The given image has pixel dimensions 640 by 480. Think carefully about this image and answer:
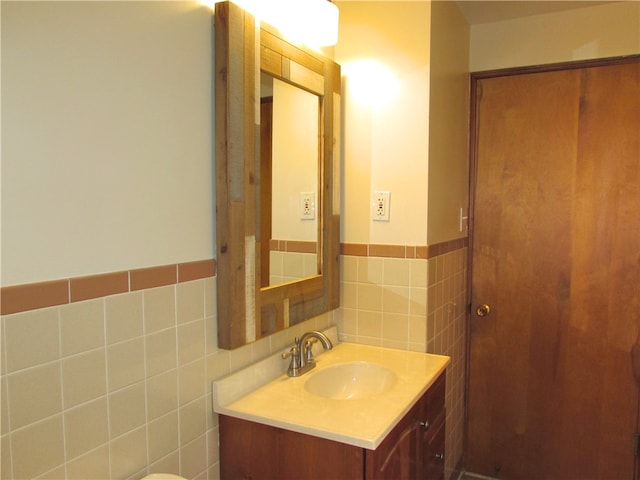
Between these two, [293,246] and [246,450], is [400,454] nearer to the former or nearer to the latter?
[246,450]

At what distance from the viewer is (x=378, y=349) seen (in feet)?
6.82

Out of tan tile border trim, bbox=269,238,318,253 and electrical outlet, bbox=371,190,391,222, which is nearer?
tan tile border trim, bbox=269,238,318,253

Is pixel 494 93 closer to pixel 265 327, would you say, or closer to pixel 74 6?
pixel 265 327

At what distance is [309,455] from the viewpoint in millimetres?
1386

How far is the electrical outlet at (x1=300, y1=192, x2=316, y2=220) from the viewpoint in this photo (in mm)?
1872

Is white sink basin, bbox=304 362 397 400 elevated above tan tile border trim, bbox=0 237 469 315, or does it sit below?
below

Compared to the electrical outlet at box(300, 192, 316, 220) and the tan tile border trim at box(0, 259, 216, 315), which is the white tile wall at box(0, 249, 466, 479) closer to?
the tan tile border trim at box(0, 259, 216, 315)

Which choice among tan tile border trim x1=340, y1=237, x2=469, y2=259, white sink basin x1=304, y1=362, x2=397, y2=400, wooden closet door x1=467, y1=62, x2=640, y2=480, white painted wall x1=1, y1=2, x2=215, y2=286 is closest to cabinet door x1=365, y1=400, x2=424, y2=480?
white sink basin x1=304, y1=362, x2=397, y2=400

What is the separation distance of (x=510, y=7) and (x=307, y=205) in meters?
1.41

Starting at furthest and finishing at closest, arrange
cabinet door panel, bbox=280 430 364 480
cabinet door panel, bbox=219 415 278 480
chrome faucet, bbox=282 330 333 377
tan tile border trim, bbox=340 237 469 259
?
tan tile border trim, bbox=340 237 469 259 < chrome faucet, bbox=282 330 333 377 < cabinet door panel, bbox=219 415 278 480 < cabinet door panel, bbox=280 430 364 480

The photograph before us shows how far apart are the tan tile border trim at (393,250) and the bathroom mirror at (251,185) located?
29 centimetres

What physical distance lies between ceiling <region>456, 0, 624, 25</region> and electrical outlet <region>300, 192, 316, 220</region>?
1.19 metres

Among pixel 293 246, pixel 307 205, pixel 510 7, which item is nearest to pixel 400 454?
pixel 293 246

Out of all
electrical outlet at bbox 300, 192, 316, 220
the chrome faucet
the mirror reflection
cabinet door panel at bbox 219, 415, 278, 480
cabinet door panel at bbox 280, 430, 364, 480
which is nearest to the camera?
cabinet door panel at bbox 280, 430, 364, 480
